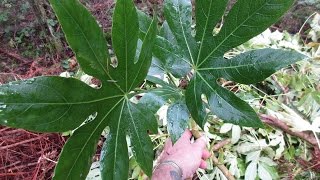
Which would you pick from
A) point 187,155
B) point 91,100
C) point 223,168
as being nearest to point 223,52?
point 91,100

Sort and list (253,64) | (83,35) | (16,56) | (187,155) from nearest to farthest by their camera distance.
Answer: (83,35) < (253,64) < (187,155) < (16,56)

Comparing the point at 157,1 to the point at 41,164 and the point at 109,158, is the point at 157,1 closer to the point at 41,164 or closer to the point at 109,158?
the point at 41,164

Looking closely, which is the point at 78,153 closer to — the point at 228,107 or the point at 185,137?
the point at 228,107

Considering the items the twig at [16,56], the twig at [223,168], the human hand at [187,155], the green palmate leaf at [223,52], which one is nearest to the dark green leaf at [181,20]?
the green palmate leaf at [223,52]

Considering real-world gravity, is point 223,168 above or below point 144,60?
below

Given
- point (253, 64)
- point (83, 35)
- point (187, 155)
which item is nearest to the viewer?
point (83, 35)

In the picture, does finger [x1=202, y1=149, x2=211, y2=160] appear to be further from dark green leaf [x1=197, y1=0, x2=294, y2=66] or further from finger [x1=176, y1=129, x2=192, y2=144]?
dark green leaf [x1=197, y1=0, x2=294, y2=66]

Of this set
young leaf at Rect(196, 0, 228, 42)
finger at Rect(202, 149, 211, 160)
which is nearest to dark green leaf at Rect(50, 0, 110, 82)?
young leaf at Rect(196, 0, 228, 42)
